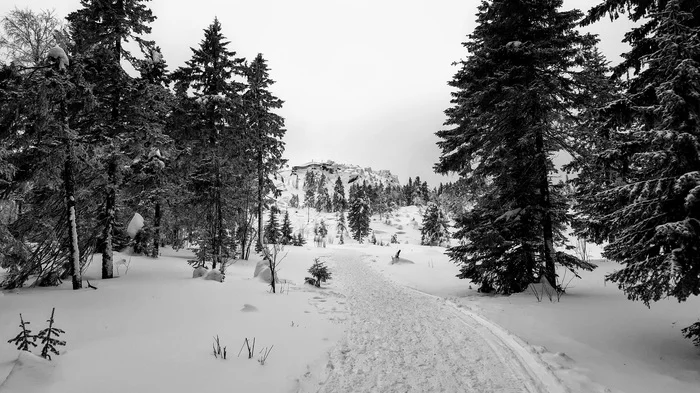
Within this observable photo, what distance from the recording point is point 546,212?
34.0 ft

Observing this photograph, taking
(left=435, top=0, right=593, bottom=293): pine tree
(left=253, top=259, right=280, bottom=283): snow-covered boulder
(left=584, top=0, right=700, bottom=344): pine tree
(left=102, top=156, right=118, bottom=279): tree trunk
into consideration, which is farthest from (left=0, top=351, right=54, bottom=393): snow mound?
(left=435, top=0, right=593, bottom=293): pine tree

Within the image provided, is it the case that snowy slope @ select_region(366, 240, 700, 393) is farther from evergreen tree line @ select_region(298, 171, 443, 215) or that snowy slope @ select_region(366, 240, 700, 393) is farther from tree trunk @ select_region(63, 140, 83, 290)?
evergreen tree line @ select_region(298, 171, 443, 215)

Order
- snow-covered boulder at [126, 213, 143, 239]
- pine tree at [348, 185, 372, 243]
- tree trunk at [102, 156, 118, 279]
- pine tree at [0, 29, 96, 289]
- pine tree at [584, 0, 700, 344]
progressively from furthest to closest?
pine tree at [348, 185, 372, 243], tree trunk at [102, 156, 118, 279], snow-covered boulder at [126, 213, 143, 239], pine tree at [0, 29, 96, 289], pine tree at [584, 0, 700, 344]

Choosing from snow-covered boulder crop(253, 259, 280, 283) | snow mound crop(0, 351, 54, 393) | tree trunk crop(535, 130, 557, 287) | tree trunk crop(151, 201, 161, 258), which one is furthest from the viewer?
tree trunk crop(151, 201, 161, 258)

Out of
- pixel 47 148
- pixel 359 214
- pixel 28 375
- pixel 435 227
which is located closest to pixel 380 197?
pixel 359 214

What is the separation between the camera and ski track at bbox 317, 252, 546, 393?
16.2 ft

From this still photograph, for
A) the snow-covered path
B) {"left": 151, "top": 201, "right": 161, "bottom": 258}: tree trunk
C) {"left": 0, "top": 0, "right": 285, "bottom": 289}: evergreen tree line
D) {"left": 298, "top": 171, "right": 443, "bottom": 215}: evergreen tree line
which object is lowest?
the snow-covered path

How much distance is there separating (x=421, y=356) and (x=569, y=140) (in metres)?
8.94

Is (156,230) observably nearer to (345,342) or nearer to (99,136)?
(99,136)

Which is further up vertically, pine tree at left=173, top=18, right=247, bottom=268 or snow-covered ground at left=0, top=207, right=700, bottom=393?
pine tree at left=173, top=18, right=247, bottom=268

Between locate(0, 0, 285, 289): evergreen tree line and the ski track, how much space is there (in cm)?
857

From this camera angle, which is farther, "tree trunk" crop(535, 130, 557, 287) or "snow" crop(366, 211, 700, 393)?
"tree trunk" crop(535, 130, 557, 287)

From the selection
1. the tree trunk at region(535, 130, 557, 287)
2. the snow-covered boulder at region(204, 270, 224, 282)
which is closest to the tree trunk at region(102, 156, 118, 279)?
the snow-covered boulder at region(204, 270, 224, 282)

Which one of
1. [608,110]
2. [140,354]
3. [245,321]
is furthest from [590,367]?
[140,354]
